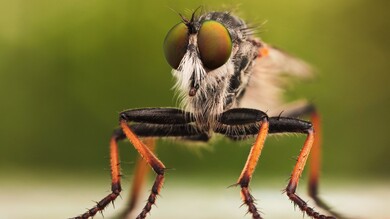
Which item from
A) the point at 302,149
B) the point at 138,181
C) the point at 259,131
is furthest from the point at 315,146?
the point at 259,131

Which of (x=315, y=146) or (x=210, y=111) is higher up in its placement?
(x=315, y=146)

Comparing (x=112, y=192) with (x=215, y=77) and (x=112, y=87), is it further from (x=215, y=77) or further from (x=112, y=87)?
(x=112, y=87)

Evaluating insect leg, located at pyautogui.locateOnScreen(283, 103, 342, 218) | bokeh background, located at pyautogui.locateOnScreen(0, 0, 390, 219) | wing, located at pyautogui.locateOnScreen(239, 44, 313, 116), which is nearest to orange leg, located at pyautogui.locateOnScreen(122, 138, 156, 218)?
wing, located at pyautogui.locateOnScreen(239, 44, 313, 116)

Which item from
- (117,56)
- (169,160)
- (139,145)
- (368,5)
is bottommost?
(139,145)

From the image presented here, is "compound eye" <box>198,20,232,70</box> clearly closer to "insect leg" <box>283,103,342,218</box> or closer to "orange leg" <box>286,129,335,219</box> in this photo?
"orange leg" <box>286,129,335,219</box>

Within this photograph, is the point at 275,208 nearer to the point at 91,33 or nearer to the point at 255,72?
the point at 255,72

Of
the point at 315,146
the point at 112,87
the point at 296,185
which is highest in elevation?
the point at 112,87

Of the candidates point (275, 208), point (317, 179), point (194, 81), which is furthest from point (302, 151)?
point (317, 179)

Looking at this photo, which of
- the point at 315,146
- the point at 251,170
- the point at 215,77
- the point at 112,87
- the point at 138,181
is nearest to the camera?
the point at 251,170
